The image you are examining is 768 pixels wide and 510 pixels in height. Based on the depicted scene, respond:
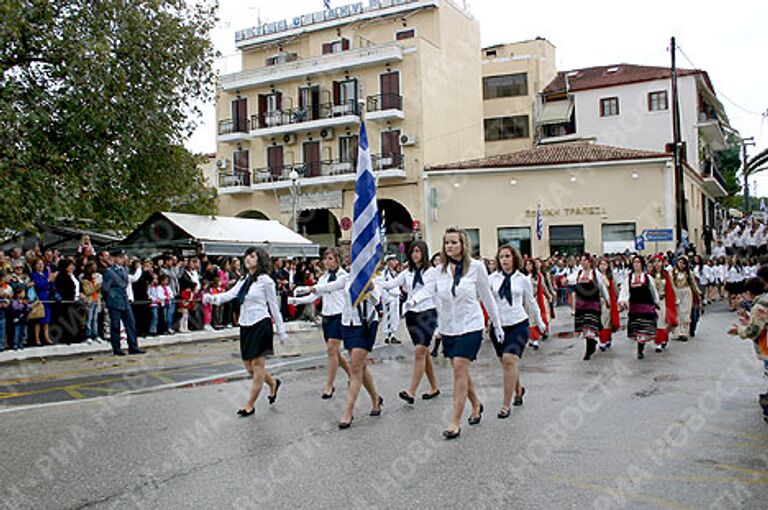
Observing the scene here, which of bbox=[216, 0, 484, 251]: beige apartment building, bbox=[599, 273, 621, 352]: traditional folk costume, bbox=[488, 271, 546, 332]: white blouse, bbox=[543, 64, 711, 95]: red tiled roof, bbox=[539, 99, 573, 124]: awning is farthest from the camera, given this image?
bbox=[539, 99, 573, 124]: awning

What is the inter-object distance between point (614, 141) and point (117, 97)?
116 ft

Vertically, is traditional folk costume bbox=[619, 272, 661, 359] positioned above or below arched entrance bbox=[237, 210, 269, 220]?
below

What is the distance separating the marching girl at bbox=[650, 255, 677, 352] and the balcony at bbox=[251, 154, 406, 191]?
25.7 m

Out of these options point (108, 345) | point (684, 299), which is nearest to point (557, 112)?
point (684, 299)

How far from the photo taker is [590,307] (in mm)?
13383

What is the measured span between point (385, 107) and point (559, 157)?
9.35 m

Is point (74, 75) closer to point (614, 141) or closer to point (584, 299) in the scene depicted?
point (584, 299)

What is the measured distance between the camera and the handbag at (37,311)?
584 inches

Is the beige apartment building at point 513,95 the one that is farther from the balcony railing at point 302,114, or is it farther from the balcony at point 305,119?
the balcony railing at point 302,114

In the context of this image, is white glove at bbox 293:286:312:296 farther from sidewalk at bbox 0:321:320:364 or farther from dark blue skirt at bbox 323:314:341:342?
sidewalk at bbox 0:321:320:364

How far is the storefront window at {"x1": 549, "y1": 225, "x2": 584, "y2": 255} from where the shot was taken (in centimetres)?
3825

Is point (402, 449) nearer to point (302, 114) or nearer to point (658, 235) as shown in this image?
point (658, 235)

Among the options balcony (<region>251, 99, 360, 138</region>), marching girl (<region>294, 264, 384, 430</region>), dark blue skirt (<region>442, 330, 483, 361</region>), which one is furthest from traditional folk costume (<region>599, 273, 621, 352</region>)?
balcony (<region>251, 99, 360, 138</region>)

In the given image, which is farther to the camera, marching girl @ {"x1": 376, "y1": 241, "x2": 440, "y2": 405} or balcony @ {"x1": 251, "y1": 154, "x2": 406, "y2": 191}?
balcony @ {"x1": 251, "y1": 154, "x2": 406, "y2": 191}
